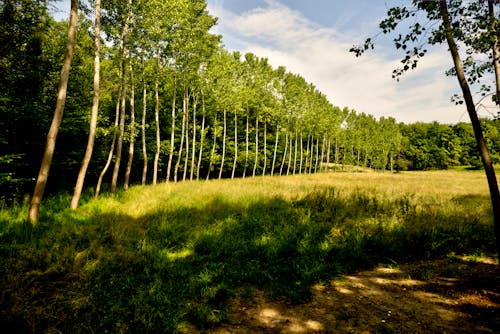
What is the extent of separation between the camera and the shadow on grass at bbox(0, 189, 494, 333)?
14.2 feet

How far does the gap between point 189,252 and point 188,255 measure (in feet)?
0.62

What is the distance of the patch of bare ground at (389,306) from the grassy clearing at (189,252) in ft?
1.17

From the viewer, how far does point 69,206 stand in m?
11.5

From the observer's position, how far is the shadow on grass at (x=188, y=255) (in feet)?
14.2

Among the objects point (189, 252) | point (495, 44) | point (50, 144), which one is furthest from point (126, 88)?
point (495, 44)

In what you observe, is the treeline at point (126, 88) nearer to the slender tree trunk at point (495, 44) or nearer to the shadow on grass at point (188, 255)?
the slender tree trunk at point (495, 44)

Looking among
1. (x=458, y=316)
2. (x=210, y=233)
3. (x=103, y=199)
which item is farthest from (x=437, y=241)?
(x=103, y=199)

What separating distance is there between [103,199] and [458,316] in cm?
1402

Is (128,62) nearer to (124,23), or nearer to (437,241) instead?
(124,23)

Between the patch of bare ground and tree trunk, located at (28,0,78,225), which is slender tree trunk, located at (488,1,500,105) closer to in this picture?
the patch of bare ground

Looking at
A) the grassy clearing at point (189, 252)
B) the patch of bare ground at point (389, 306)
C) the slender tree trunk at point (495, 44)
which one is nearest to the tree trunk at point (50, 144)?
the grassy clearing at point (189, 252)

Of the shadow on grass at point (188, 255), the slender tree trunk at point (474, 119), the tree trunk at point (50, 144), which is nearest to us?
the shadow on grass at point (188, 255)

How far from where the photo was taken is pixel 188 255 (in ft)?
23.0

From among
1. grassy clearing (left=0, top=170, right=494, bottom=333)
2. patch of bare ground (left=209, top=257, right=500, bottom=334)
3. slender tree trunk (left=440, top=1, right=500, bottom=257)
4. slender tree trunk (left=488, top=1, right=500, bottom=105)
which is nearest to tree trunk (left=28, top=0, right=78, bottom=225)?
grassy clearing (left=0, top=170, right=494, bottom=333)
